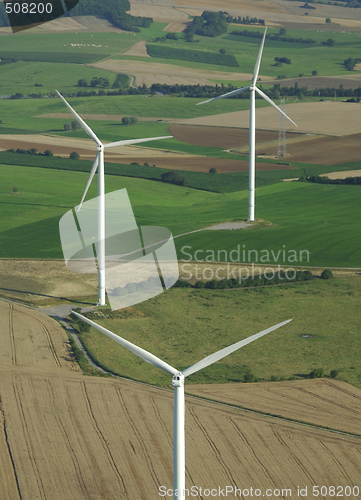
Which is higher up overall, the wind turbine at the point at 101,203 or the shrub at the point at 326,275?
the wind turbine at the point at 101,203

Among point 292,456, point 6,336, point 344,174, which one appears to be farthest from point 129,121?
point 292,456

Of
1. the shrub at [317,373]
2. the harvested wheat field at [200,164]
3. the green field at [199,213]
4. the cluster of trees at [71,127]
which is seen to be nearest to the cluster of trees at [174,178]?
the green field at [199,213]

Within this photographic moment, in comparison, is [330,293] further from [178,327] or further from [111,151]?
[111,151]

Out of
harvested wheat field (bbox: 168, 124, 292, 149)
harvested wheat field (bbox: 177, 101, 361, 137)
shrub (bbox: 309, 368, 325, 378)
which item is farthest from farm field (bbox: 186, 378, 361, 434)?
harvested wheat field (bbox: 177, 101, 361, 137)

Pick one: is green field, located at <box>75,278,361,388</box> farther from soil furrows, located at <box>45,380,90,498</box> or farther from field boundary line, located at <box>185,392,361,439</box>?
soil furrows, located at <box>45,380,90,498</box>

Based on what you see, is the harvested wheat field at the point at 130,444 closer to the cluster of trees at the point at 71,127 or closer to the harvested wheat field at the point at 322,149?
the harvested wheat field at the point at 322,149

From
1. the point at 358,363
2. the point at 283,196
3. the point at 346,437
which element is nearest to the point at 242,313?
the point at 358,363
